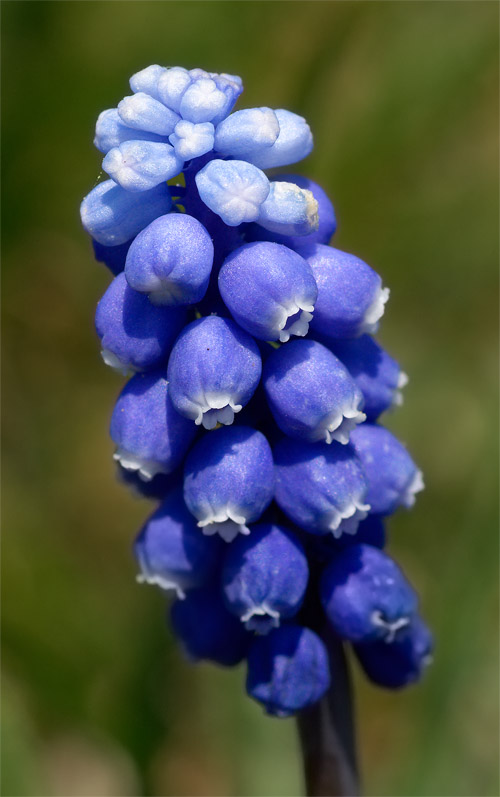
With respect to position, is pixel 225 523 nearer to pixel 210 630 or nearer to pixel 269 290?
pixel 210 630

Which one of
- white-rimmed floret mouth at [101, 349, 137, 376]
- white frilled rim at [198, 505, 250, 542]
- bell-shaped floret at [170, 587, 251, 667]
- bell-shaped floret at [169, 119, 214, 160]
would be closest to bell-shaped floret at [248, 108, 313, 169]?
bell-shaped floret at [169, 119, 214, 160]

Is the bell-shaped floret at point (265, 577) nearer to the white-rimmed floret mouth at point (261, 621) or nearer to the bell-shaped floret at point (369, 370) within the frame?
the white-rimmed floret mouth at point (261, 621)

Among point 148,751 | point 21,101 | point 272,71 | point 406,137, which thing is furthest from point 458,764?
point 21,101

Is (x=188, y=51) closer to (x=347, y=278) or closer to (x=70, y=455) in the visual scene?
(x=70, y=455)

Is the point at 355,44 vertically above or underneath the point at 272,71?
above

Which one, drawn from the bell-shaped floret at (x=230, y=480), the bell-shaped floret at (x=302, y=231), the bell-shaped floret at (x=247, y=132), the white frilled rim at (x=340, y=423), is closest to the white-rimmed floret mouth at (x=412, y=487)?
the white frilled rim at (x=340, y=423)

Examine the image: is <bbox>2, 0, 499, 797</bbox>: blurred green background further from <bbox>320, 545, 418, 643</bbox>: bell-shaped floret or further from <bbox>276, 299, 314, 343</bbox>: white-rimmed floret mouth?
<bbox>276, 299, 314, 343</bbox>: white-rimmed floret mouth

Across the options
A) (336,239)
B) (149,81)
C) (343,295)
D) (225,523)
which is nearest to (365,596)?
(225,523)
